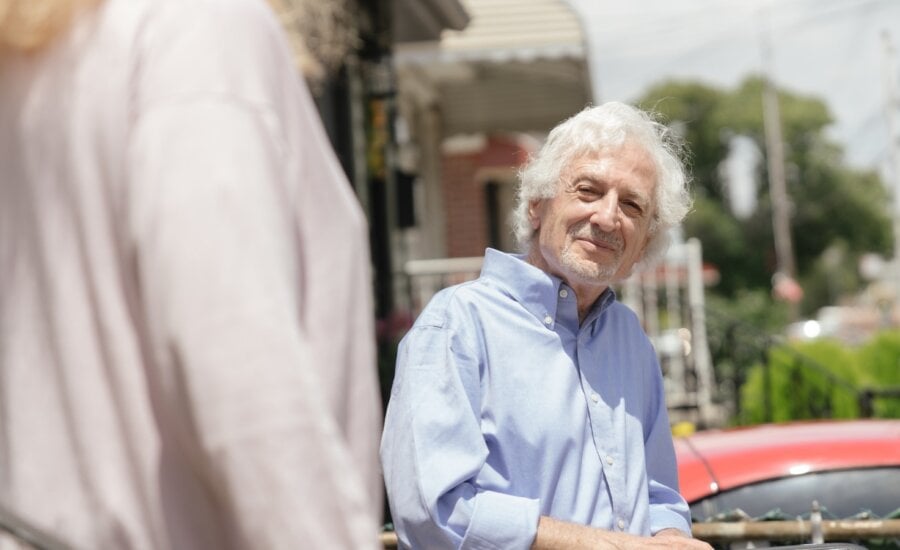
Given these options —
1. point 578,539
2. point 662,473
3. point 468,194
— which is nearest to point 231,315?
point 578,539

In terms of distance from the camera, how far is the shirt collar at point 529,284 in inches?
104

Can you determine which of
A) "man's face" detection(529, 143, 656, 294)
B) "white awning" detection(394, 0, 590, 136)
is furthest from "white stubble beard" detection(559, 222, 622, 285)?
"white awning" detection(394, 0, 590, 136)

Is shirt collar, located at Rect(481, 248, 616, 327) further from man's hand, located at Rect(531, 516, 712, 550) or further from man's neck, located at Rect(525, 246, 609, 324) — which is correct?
man's hand, located at Rect(531, 516, 712, 550)

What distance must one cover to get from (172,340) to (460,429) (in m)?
1.18

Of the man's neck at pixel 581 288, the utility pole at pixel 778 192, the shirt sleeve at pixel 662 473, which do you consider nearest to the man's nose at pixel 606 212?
the man's neck at pixel 581 288

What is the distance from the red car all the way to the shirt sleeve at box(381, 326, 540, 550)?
1.54 meters

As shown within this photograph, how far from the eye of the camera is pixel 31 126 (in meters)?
1.33

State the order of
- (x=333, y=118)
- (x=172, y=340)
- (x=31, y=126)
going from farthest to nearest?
(x=333, y=118), (x=31, y=126), (x=172, y=340)

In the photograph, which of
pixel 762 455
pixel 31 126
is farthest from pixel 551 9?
pixel 31 126

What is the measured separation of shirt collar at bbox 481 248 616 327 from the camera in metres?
2.63

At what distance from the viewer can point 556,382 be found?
2.55m

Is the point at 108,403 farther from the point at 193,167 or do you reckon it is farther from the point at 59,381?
the point at 193,167

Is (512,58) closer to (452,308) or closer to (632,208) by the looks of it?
(632,208)

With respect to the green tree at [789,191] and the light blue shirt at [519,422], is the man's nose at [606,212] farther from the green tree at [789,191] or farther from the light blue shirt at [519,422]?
the green tree at [789,191]
